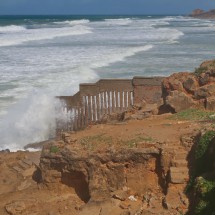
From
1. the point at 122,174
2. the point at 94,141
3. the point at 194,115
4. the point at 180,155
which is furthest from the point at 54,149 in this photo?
the point at 194,115

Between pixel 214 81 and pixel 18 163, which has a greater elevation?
pixel 214 81

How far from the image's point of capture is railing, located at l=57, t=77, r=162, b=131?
17000 mm

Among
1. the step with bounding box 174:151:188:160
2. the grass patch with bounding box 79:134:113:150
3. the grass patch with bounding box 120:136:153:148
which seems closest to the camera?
the step with bounding box 174:151:188:160

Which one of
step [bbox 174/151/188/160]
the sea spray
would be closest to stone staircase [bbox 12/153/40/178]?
the sea spray

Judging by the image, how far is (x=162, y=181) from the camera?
Result: 10.6 m

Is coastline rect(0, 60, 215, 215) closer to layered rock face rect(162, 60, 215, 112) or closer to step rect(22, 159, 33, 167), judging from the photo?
layered rock face rect(162, 60, 215, 112)

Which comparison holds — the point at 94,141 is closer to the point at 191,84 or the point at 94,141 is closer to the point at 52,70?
the point at 191,84

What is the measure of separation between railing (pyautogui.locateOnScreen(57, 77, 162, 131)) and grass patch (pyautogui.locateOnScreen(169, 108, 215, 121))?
3806 mm

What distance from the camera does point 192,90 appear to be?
1461 centimetres

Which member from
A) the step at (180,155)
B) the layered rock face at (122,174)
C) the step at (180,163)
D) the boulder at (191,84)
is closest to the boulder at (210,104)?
the boulder at (191,84)

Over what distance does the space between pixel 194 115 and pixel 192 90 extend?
1.73 metres

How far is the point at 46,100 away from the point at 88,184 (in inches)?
310

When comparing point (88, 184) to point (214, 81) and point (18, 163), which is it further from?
point (214, 81)

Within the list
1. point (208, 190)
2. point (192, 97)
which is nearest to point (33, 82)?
point (192, 97)
